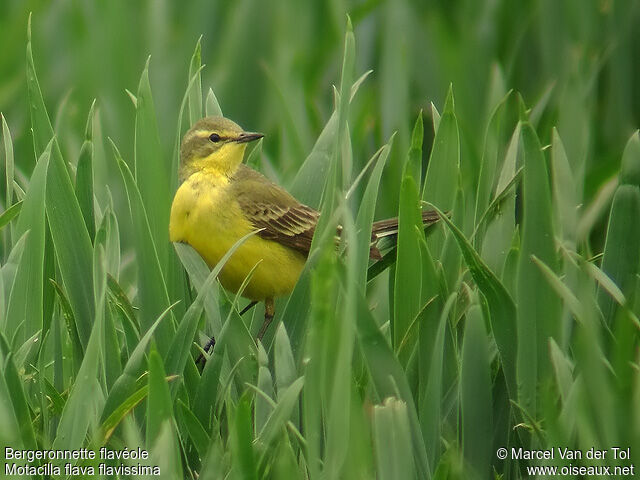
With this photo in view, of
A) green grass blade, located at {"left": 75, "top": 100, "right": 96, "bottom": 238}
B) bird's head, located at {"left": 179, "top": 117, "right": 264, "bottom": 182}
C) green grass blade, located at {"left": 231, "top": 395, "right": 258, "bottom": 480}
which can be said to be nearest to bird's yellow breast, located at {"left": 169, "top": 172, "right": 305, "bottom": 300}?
bird's head, located at {"left": 179, "top": 117, "right": 264, "bottom": 182}

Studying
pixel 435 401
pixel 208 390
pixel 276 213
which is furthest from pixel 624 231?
pixel 276 213

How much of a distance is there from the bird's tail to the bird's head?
360mm

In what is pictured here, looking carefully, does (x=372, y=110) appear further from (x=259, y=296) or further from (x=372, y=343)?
(x=372, y=343)

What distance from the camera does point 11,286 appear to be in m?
Result: 2.27

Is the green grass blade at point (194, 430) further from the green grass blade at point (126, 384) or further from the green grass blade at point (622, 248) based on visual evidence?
the green grass blade at point (622, 248)

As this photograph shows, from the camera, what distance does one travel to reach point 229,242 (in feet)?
8.80

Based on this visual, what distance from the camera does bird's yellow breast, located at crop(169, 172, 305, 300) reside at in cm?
263

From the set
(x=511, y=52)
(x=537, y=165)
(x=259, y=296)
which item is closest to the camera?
(x=537, y=165)

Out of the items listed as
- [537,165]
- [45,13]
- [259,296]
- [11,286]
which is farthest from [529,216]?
[45,13]

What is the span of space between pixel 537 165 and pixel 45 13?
2866 millimetres

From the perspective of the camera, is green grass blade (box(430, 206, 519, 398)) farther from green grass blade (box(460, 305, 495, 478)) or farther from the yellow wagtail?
the yellow wagtail

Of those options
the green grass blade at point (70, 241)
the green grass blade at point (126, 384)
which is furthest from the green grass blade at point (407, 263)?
the green grass blade at point (70, 241)

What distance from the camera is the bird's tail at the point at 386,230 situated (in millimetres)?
2475

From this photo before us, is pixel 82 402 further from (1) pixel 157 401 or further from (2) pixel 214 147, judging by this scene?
(2) pixel 214 147
